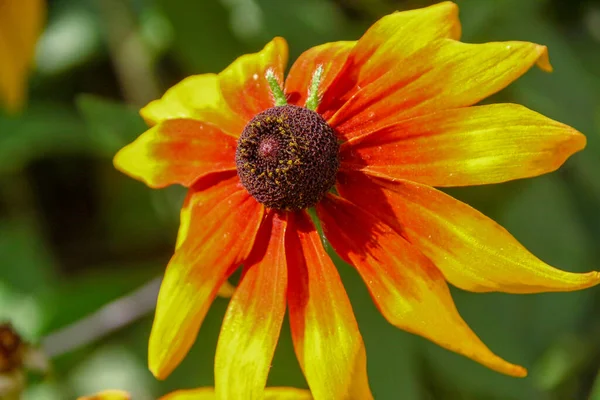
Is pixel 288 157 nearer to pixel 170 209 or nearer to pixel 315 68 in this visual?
pixel 315 68

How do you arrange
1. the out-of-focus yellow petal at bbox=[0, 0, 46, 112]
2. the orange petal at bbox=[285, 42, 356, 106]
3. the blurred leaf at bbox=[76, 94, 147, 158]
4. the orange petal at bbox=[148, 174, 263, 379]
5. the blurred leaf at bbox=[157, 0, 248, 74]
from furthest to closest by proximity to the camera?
the blurred leaf at bbox=[157, 0, 248, 74]
the out-of-focus yellow petal at bbox=[0, 0, 46, 112]
the blurred leaf at bbox=[76, 94, 147, 158]
the orange petal at bbox=[285, 42, 356, 106]
the orange petal at bbox=[148, 174, 263, 379]

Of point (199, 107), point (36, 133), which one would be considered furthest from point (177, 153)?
point (36, 133)

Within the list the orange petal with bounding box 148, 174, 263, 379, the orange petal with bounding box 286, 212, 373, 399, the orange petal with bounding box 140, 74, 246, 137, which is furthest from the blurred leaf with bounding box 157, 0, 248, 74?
the orange petal with bounding box 286, 212, 373, 399

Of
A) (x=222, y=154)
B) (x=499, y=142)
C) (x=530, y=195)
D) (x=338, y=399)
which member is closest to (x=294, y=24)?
(x=530, y=195)

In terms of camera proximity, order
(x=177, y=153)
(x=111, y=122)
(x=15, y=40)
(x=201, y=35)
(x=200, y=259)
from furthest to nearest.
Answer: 1. (x=201, y=35)
2. (x=15, y=40)
3. (x=111, y=122)
4. (x=177, y=153)
5. (x=200, y=259)

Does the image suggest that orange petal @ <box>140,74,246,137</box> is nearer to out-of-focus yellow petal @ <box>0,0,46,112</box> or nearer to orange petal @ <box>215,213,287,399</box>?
orange petal @ <box>215,213,287,399</box>

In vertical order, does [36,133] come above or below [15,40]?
below

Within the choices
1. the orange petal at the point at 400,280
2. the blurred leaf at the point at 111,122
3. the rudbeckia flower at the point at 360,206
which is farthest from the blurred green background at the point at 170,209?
the orange petal at the point at 400,280
